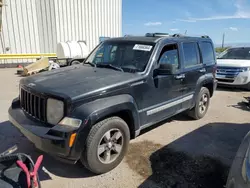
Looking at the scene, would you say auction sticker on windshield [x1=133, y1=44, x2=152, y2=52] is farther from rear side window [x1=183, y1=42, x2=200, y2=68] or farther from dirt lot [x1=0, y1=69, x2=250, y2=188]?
dirt lot [x1=0, y1=69, x2=250, y2=188]

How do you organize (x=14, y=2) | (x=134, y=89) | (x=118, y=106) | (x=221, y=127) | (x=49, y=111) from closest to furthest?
(x=49, y=111), (x=118, y=106), (x=134, y=89), (x=221, y=127), (x=14, y=2)

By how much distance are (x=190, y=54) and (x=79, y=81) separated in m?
2.66

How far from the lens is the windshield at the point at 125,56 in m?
3.53

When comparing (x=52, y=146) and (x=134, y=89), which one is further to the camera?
(x=134, y=89)

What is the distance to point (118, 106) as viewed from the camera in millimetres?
2859

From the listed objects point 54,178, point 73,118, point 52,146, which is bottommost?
point 54,178

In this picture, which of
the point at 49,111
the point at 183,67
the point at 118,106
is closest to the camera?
the point at 49,111

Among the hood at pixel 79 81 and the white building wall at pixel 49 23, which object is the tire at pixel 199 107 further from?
the white building wall at pixel 49 23

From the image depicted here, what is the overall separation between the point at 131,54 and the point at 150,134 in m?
1.73

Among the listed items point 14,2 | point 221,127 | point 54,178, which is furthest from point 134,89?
point 14,2

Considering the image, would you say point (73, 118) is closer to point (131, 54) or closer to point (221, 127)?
point (131, 54)

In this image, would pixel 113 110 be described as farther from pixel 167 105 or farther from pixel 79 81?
pixel 167 105

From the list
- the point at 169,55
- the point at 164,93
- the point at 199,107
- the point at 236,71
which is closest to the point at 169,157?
the point at 164,93

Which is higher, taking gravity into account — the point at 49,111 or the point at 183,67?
the point at 183,67
